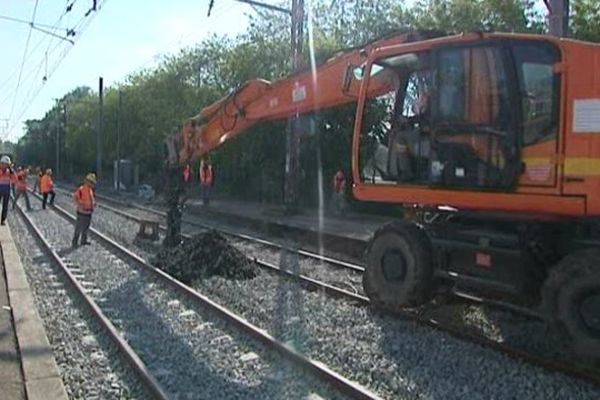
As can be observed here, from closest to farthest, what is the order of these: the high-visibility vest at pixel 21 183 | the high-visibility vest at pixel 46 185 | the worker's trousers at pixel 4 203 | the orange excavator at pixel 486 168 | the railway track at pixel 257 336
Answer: the railway track at pixel 257 336
the orange excavator at pixel 486 168
the worker's trousers at pixel 4 203
the high-visibility vest at pixel 46 185
the high-visibility vest at pixel 21 183

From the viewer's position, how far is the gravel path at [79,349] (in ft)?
20.9

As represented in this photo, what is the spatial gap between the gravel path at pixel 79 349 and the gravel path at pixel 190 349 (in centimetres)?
29

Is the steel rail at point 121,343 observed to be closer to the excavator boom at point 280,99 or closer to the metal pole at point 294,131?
the excavator boom at point 280,99

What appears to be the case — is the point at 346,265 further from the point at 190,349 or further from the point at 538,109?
the point at 538,109

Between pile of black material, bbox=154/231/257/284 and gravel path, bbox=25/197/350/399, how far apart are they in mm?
607

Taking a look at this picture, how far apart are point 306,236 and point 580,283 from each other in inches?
491

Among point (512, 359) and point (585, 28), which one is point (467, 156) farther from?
point (585, 28)

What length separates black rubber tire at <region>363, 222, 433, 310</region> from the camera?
8.47m

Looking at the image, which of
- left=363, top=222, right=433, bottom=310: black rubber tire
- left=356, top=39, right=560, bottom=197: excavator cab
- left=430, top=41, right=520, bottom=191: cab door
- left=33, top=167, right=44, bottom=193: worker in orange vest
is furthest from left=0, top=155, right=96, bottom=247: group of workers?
left=430, top=41, right=520, bottom=191: cab door

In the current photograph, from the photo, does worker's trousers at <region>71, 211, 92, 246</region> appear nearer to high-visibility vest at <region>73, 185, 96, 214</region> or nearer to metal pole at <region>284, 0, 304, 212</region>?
high-visibility vest at <region>73, 185, 96, 214</region>

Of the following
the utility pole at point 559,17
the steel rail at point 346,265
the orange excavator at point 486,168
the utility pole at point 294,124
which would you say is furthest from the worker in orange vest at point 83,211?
the utility pole at point 559,17

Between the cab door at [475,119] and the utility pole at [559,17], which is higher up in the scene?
the utility pole at [559,17]

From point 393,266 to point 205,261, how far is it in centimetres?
453

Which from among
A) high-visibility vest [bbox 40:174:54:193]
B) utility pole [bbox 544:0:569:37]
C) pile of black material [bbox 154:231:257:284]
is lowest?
pile of black material [bbox 154:231:257:284]
